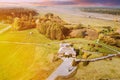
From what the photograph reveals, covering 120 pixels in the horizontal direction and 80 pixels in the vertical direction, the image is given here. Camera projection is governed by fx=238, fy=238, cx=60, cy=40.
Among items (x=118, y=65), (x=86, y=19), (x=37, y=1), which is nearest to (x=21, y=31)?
(x=37, y=1)

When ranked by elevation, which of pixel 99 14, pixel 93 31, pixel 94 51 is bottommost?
pixel 94 51

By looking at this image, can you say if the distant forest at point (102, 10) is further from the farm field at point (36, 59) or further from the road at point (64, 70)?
the road at point (64, 70)

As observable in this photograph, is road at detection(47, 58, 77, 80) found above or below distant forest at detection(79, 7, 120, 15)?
below

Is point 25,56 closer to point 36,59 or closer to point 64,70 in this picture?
point 36,59

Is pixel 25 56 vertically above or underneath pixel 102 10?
underneath

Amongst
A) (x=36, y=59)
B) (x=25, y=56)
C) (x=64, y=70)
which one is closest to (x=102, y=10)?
(x=64, y=70)

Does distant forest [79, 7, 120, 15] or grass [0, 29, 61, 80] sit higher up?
distant forest [79, 7, 120, 15]

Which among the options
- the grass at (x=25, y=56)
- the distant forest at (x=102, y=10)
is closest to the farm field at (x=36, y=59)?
the grass at (x=25, y=56)

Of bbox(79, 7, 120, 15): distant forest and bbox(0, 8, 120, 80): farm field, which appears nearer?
bbox(0, 8, 120, 80): farm field

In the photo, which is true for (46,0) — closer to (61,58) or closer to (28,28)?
→ (28,28)

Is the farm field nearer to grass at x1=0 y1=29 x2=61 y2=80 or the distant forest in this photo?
grass at x1=0 y1=29 x2=61 y2=80

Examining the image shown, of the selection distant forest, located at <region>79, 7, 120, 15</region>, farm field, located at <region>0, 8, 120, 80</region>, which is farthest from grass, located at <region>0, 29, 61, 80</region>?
distant forest, located at <region>79, 7, 120, 15</region>
